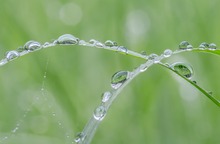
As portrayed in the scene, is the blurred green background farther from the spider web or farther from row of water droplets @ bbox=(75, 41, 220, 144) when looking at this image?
row of water droplets @ bbox=(75, 41, 220, 144)

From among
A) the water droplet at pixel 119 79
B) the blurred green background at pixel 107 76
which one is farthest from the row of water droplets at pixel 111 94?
the blurred green background at pixel 107 76

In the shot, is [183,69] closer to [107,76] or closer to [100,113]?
[100,113]

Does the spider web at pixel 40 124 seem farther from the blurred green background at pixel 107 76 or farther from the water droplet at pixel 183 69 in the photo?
the water droplet at pixel 183 69

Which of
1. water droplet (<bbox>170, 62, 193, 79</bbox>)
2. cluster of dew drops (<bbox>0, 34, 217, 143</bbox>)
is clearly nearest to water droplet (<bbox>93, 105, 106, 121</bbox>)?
cluster of dew drops (<bbox>0, 34, 217, 143</bbox>)

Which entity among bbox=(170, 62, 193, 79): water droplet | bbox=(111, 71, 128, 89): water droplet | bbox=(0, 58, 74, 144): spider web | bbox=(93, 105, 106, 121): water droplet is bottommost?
bbox=(93, 105, 106, 121): water droplet

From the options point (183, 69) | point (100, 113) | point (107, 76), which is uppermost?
point (107, 76)

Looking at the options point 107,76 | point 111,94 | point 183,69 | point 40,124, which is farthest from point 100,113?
point 107,76

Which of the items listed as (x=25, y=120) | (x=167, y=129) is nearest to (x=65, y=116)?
(x=25, y=120)

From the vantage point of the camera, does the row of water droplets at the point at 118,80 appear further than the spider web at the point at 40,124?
No
